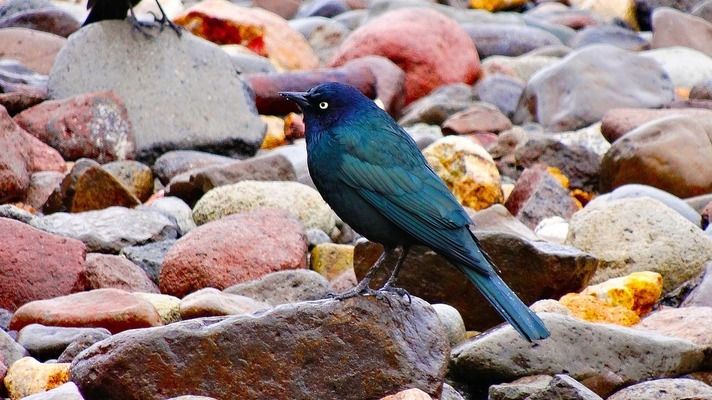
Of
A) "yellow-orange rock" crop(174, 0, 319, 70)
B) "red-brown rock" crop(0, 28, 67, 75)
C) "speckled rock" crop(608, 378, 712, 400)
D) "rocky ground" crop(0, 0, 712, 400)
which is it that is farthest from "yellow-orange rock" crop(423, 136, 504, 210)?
"yellow-orange rock" crop(174, 0, 319, 70)

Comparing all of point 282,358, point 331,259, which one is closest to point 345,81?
point 331,259

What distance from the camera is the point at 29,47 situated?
12.8 meters

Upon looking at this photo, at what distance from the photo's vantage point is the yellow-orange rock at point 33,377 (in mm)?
5484

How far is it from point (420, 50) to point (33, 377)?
9143 mm

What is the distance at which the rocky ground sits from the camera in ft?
16.9

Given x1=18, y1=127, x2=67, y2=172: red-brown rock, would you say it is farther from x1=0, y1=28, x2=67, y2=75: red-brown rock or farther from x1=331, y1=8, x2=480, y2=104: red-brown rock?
x1=331, y1=8, x2=480, y2=104: red-brown rock

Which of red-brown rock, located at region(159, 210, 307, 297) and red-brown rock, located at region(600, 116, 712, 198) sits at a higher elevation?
red-brown rock, located at region(159, 210, 307, 297)

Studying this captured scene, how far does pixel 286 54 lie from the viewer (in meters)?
15.1

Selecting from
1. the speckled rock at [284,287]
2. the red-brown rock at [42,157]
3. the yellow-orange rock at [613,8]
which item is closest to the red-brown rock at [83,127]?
the red-brown rock at [42,157]

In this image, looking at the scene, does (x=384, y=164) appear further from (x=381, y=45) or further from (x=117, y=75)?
(x=381, y=45)

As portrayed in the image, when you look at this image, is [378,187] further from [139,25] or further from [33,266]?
[139,25]

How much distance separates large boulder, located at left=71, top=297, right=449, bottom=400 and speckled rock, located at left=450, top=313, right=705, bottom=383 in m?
0.79

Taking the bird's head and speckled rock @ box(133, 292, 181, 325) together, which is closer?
the bird's head

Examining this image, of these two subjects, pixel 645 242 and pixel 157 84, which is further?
pixel 157 84
